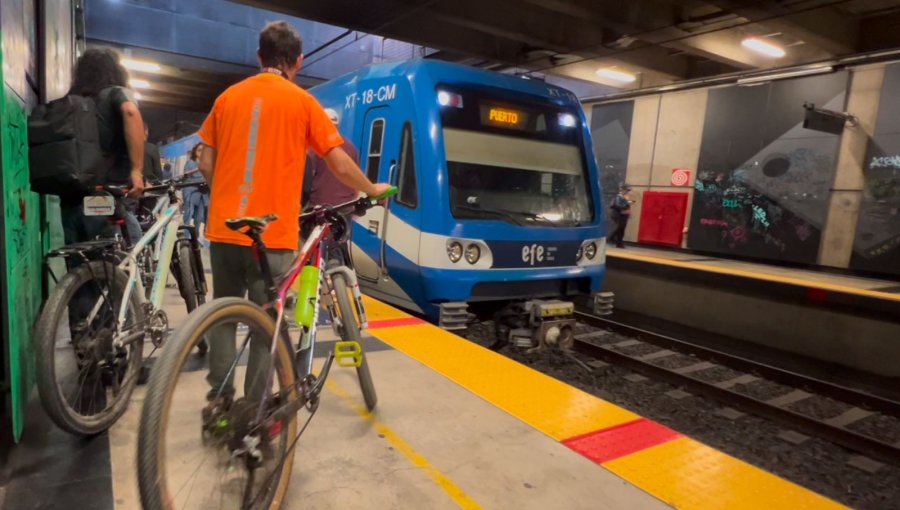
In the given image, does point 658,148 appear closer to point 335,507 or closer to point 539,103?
point 539,103

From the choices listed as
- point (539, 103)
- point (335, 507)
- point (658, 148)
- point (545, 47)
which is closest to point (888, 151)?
point (658, 148)

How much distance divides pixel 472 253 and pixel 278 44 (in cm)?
273

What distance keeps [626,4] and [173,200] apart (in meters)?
7.38

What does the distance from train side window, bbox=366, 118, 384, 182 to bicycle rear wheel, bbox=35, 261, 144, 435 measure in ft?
9.66

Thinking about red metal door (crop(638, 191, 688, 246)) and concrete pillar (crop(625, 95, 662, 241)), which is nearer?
red metal door (crop(638, 191, 688, 246))

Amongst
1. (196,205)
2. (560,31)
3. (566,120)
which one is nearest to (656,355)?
(566,120)

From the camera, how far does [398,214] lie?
4.96m

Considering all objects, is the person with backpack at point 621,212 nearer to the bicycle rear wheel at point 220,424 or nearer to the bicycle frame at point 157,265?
the bicycle frame at point 157,265

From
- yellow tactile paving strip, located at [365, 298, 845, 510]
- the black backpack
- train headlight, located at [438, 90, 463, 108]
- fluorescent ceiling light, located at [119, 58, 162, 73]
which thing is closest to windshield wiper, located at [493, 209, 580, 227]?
train headlight, located at [438, 90, 463, 108]

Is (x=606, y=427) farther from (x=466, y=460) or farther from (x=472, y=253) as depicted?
(x=472, y=253)

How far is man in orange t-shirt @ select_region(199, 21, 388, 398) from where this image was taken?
2.16 m

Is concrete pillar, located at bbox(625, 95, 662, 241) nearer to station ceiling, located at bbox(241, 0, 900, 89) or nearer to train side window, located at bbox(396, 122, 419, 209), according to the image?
station ceiling, located at bbox(241, 0, 900, 89)

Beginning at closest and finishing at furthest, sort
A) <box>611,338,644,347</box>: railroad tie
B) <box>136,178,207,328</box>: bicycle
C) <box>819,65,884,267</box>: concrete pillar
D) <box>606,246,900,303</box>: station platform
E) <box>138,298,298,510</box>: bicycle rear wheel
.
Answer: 1. <box>138,298,298,510</box>: bicycle rear wheel
2. <box>136,178,207,328</box>: bicycle
3. <box>611,338,644,347</box>: railroad tie
4. <box>606,246,900,303</box>: station platform
5. <box>819,65,884,267</box>: concrete pillar

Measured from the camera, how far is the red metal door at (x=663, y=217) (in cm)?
1284
